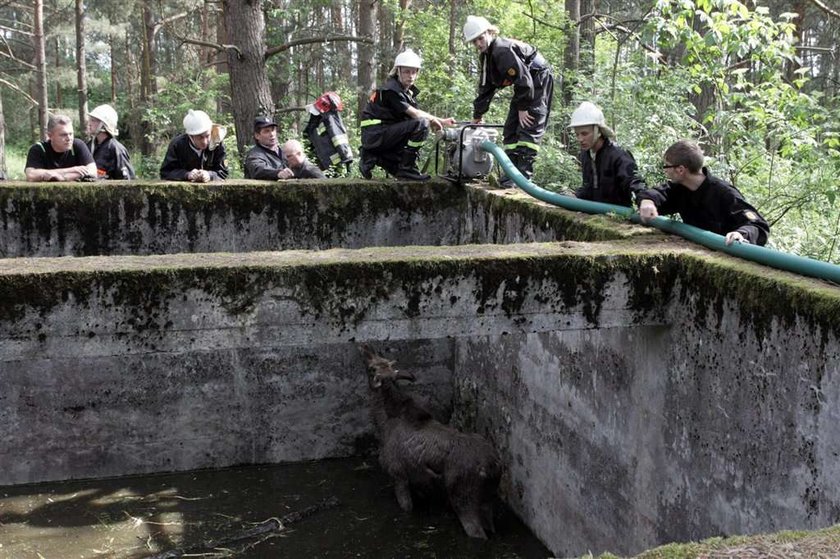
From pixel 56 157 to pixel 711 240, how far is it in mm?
7217

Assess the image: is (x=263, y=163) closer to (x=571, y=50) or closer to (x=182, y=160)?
(x=182, y=160)

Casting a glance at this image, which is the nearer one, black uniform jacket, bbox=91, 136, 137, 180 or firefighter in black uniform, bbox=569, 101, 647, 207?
firefighter in black uniform, bbox=569, 101, 647, 207

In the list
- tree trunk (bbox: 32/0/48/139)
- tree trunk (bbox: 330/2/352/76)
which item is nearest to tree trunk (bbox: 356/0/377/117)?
tree trunk (bbox: 330/2/352/76)

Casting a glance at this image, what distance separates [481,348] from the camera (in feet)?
30.7

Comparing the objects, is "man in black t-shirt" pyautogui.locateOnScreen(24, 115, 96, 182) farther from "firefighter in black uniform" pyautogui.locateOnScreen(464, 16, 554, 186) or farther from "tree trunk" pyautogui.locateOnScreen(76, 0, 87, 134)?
"tree trunk" pyautogui.locateOnScreen(76, 0, 87, 134)

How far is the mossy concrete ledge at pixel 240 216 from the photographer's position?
9.05 metres

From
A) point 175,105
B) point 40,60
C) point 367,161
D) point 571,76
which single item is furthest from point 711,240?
point 40,60

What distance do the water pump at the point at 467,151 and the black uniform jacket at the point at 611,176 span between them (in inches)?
87.6

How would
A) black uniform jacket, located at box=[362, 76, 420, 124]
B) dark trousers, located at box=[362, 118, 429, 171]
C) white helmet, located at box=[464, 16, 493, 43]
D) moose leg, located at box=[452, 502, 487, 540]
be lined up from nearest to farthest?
moose leg, located at box=[452, 502, 487, 540] → white helmet, located at box=[464, 16, 493, 43] → black uniform jacket, located at box=[362, 76, 420, 124] → dark trousers, located at box=[362, 118, 429, 171]

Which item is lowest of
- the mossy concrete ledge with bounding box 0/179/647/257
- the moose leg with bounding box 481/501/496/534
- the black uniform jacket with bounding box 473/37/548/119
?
the moose leg with bounding box 481/501/496/534

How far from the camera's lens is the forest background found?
983cm

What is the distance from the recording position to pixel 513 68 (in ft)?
29.7

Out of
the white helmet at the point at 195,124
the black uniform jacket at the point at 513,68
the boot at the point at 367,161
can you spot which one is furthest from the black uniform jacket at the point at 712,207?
the white helmet at the point at 195,124

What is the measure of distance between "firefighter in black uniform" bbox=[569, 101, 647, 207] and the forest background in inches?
83.9
